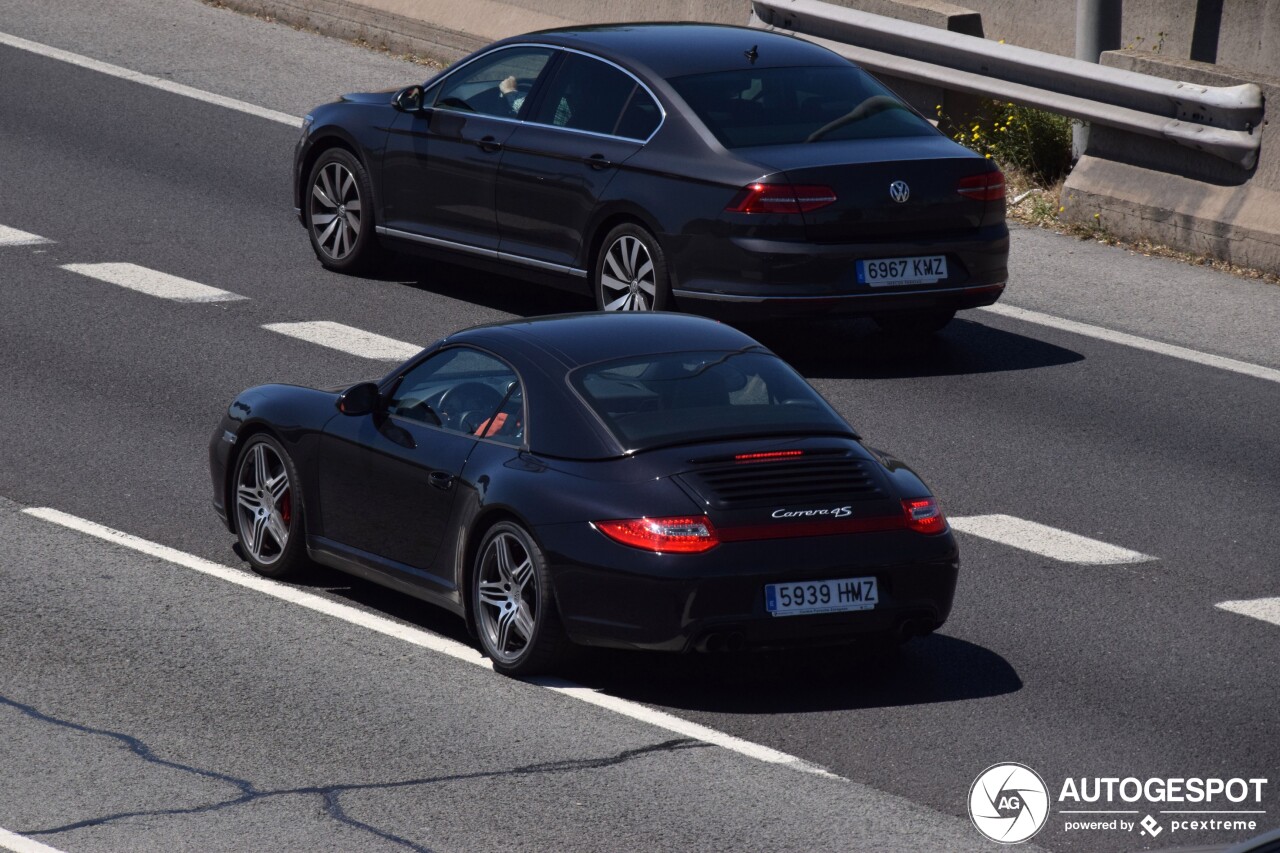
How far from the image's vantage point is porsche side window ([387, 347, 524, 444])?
8867 millimetres

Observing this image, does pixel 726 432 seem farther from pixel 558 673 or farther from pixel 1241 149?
pixel 1241 149

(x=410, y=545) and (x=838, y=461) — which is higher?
(x=838, y=461)

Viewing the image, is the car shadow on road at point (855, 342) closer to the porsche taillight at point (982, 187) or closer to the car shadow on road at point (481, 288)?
the car shadow on road at point (481, 288)

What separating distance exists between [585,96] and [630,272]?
1290 millimetres

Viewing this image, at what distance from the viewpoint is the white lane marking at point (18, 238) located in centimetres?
1584

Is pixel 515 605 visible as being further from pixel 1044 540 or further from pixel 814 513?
pixel 1044 540

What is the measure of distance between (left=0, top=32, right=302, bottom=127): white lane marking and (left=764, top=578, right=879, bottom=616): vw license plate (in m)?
12.1

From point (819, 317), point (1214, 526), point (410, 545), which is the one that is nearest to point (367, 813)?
point (410, 545)

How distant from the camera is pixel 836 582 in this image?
26.9 ft

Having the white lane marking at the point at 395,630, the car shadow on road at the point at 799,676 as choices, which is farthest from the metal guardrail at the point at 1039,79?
the white lane marking at the point at 395,630

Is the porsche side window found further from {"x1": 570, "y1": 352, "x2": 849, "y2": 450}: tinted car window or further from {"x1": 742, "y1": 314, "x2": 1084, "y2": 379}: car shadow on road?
{"x1": 742, "y1": 314, "x2": 1084, "y2": 379}: car shadow on road

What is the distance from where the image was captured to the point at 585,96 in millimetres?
14133

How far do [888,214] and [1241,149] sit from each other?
384cm

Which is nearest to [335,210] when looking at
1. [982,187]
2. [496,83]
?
[496,83]
